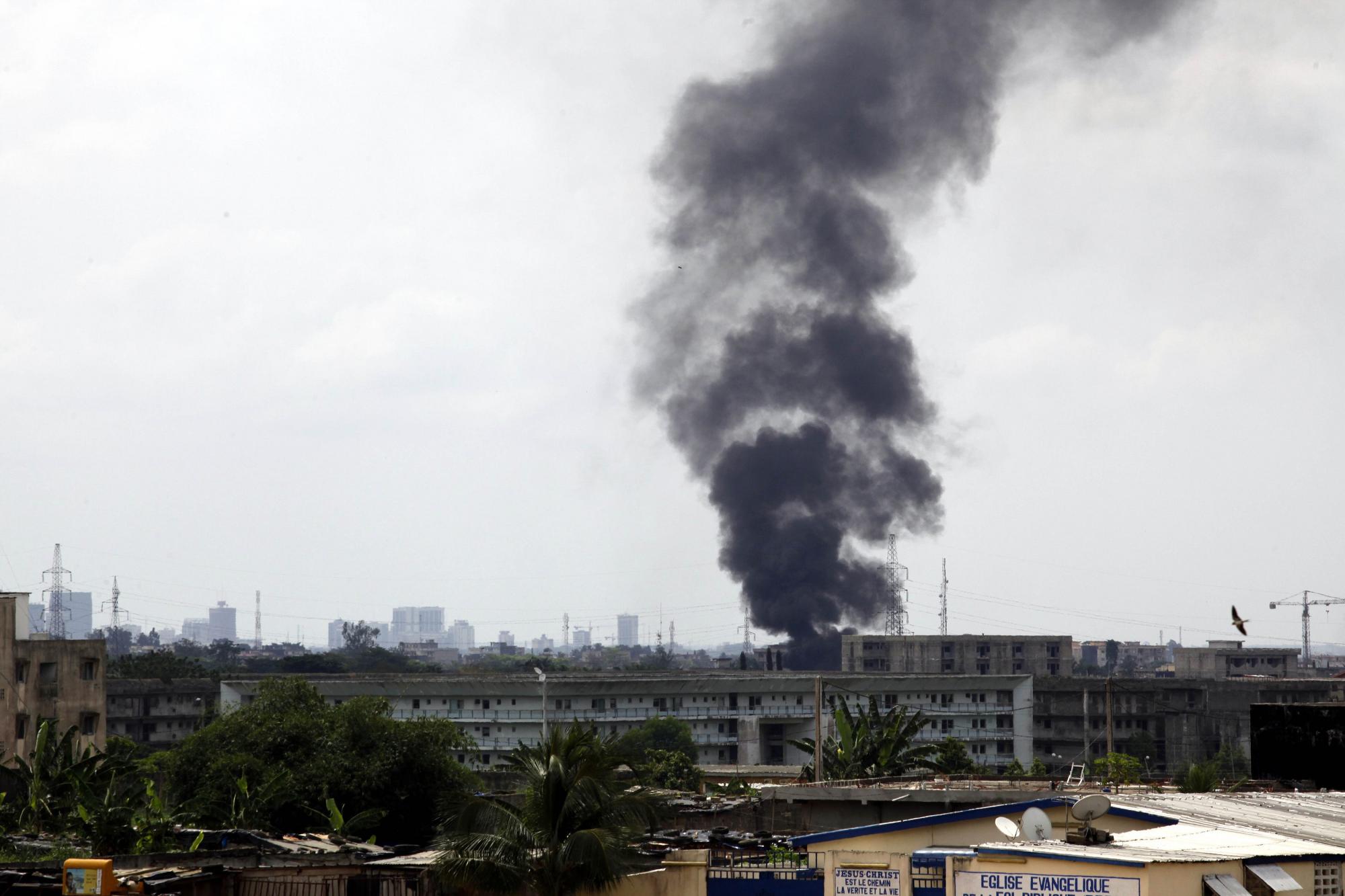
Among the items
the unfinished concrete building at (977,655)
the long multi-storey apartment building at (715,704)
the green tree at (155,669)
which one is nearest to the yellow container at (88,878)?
the long multi-storey apartment building at (715,704)

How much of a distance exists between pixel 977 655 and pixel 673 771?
68.0m

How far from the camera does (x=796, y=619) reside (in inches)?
5310

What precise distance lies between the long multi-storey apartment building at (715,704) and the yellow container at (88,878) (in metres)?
55.6

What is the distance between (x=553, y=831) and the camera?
19609mm

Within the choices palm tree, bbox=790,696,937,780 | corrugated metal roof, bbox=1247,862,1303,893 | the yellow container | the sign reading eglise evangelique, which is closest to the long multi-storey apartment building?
palm tree, bbox=790,696,937,780

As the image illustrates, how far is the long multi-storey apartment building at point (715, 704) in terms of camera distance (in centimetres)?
7575

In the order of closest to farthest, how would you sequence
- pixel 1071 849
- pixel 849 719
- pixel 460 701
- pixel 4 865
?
pixel 1071 849 → pixel 4 865 → pixel 849 719 → pixel 460 701

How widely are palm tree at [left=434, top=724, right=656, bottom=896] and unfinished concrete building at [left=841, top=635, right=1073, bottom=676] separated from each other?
98342mm

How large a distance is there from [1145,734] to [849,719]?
2044 inches

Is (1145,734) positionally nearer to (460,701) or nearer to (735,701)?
(735,701)

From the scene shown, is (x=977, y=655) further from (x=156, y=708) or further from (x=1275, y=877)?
(x=1275, y=877)

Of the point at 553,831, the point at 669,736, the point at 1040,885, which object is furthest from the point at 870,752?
the point at 669,736

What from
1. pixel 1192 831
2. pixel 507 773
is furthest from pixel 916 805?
pixel 507 773

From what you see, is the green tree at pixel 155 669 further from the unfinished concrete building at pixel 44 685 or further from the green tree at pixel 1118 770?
Result: the green tree at pixel 1118 770
